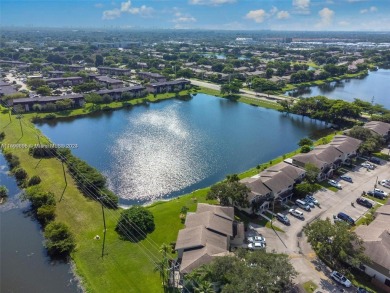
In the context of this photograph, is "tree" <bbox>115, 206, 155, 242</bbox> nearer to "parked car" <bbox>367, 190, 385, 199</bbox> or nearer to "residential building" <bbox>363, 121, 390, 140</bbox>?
"parked car" <bbox>367, 190, 385, 199</bbox>

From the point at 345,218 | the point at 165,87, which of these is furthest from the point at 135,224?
the point at 165,87

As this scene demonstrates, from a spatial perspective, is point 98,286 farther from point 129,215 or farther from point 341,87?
point 341,87

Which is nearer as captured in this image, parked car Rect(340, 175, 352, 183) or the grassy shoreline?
the grassy shoreline

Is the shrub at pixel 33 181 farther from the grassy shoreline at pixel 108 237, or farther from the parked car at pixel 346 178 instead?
the parked car at pixel 346 178

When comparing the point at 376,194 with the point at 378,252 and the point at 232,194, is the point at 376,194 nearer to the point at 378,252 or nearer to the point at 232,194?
the point at 378,252

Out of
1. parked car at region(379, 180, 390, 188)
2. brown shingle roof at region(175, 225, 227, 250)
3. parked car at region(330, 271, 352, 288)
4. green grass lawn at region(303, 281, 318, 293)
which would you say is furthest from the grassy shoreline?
parked car at region(379, 180, 390, 188)

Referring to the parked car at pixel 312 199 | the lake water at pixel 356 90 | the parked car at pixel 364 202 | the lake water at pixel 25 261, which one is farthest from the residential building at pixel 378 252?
the lake water at pixel 356 90
